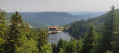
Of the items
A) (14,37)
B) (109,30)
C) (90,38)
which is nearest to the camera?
(14,37)

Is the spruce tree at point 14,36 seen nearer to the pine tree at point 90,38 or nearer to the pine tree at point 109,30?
the pine tree at point 109,30

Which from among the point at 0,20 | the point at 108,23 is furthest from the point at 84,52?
the point at 0,20

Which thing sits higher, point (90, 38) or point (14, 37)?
point (14, 37)

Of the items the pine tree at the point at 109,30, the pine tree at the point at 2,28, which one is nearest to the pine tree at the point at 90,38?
the pine tree at the point at 109,30

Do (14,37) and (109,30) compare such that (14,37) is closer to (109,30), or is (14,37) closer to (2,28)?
(2,28)

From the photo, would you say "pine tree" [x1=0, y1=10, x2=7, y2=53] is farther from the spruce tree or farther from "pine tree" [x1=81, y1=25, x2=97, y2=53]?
"pine tree" [x1=81, y1=25, x2=97, y2=53]

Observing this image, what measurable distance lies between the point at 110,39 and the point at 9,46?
1760 centimetres

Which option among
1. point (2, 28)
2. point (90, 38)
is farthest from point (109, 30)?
point (2, 28)

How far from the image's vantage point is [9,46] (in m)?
19.2

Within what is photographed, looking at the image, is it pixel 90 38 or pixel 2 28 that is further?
pixel 90 38

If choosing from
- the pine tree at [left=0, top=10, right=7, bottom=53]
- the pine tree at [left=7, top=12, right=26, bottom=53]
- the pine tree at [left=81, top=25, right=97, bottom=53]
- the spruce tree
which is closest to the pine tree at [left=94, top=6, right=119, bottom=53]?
the pine tree at [left=81, top=25, right=97, bottom=53]

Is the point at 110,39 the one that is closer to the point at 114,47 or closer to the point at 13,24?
the point at 114,47

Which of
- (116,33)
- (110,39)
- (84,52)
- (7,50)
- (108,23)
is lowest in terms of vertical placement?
(84,52)

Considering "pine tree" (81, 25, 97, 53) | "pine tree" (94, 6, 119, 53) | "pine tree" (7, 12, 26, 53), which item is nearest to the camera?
"pine tree" (7, 12, 26, 53)
